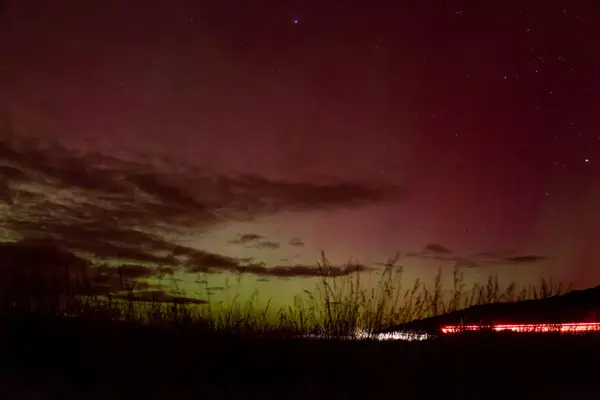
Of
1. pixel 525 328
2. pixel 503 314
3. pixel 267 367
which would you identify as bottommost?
pixel 267 367

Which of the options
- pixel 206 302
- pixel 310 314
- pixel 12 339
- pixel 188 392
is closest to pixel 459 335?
pixel 310 314

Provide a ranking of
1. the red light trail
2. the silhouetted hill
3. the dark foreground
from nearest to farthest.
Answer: the dark foreground, the red light trail, the silhouetted hill

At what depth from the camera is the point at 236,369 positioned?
6496 mm

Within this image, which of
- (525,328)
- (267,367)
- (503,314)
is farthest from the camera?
(503,314)

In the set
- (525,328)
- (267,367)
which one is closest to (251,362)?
(267,367)

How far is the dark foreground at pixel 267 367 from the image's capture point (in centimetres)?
576

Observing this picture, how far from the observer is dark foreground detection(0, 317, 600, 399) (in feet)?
18.9

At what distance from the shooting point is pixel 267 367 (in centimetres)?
662

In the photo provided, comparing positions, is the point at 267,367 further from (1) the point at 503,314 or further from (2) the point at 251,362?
(1) the point at 503,314

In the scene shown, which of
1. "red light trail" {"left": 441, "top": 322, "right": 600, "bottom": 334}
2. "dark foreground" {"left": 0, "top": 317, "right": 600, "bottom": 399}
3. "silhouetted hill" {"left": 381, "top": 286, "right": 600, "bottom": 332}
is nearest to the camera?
"dark foreground" {"left": 0, "top": 317, "right": 600, "bottom": 399}

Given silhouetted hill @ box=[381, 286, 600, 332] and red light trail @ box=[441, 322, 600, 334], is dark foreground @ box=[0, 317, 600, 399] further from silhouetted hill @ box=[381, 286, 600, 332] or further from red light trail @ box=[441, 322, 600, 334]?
silhouetted hill @ box=[381, 286, 600, 332]

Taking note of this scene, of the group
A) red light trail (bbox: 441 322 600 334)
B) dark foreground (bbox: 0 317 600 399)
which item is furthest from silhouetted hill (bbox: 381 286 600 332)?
dark foreground (bbox: 0 317 600 399)

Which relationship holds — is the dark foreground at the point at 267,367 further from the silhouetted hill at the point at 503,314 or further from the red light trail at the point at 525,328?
the silhouetted hill at the point at 503,314

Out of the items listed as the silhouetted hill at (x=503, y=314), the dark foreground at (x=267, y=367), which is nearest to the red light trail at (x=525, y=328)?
the silhouetted hill at (x=503, y=314)
